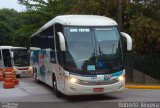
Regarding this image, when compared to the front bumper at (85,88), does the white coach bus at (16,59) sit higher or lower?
lower

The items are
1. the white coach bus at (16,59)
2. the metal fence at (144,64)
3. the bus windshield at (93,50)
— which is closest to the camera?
the bus windshield at (93,50)

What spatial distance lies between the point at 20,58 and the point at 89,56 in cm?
2175

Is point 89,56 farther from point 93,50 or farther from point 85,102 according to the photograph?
point 85,102

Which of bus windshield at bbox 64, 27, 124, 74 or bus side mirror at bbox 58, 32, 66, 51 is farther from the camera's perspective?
bus windshield at bbox 64, 27, 124, 74

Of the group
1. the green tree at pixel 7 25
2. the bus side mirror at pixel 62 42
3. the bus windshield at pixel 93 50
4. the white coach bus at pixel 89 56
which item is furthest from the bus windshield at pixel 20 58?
the green tree at pixel 7 25

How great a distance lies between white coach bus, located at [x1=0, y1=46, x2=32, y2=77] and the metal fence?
10.7 metres

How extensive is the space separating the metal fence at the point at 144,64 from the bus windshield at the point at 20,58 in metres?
10.8

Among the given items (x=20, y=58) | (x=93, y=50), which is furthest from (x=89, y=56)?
(x=20, y=58)

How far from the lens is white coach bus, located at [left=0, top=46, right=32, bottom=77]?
37.4 meters

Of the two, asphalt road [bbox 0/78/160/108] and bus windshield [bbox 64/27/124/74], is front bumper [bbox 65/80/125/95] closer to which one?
asphalt road [bbox 0/78/160/108]

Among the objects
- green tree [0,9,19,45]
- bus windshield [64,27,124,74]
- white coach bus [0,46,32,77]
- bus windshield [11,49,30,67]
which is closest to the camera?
bus windshield [64,27,124,74]

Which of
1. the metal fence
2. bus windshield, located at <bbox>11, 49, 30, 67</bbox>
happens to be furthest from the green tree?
→ the metal fence

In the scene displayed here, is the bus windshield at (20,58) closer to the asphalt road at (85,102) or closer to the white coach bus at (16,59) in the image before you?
the white coach bus at (16,59)

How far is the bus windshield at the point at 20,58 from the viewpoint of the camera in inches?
1481
